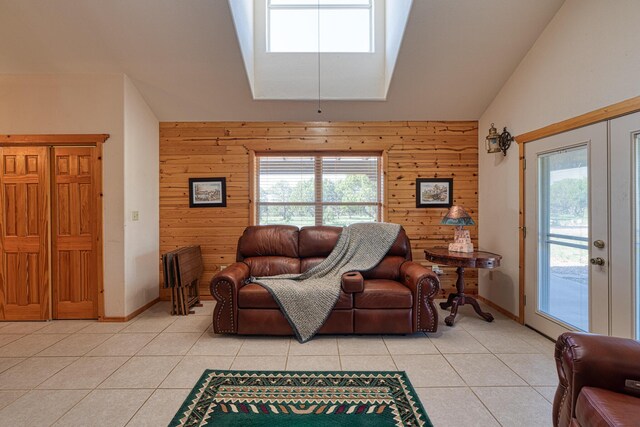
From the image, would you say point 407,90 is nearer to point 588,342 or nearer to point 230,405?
point 588,342

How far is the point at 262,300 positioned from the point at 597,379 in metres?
2.47

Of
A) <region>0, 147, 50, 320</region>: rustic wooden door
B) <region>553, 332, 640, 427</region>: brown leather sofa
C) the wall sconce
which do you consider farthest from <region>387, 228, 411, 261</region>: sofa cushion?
<region>0, 147, 50, 320</region>: rustic wooden door

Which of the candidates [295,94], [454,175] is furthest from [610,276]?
[295,94]

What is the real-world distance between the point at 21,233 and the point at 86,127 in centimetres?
142

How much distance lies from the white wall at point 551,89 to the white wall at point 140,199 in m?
4.45

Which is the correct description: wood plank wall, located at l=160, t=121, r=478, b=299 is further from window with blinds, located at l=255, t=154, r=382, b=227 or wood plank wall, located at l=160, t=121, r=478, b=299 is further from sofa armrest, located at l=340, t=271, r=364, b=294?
sofa armrest, located at l=340, t=271, r=364, b=294

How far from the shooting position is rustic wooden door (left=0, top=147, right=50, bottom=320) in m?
3.51

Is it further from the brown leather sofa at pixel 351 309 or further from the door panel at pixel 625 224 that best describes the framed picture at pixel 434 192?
the door panel at pixel 625 224

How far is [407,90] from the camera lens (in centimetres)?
380

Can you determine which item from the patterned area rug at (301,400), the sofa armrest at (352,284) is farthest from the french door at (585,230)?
the sofa armrest at (352,284)

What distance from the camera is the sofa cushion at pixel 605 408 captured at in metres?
1.19

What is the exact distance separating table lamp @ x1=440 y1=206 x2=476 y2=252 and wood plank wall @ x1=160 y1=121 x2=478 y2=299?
606 millimetres

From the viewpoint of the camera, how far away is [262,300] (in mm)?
3062

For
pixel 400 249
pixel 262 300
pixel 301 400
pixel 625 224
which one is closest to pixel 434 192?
pixel 400 249
